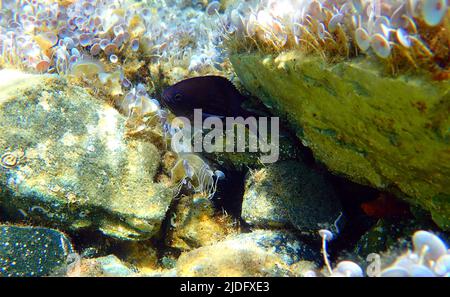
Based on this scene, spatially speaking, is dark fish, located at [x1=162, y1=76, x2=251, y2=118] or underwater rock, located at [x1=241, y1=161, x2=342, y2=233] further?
dark fish, located at [x1=162, y1=76, x2=251, y2=118]

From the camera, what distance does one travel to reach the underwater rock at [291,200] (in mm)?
3086

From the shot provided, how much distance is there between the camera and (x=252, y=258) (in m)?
2.53

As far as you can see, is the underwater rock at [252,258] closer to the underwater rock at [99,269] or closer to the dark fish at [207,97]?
the underwater rock at [99,269]

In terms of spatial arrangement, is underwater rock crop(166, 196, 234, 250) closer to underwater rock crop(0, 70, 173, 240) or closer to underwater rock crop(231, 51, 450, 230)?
underwater rock crop(0, 70, 173, 240)

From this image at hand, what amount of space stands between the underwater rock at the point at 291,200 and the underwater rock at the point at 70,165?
3.34 ft

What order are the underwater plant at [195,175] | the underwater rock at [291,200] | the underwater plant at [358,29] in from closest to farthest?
the underwater plant at [358,29]
the underwater rock at [291,200]
the underwater plant at [195,175]

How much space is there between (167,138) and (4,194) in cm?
177

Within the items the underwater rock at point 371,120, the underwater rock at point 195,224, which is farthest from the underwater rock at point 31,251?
the underwater rock at point 371,120

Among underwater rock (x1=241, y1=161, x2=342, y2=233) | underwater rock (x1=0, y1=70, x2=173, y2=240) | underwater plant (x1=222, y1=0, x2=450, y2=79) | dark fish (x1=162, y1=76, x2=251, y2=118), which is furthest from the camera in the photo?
dark fish (x1=162, y1=76, x2=251, y2=118)

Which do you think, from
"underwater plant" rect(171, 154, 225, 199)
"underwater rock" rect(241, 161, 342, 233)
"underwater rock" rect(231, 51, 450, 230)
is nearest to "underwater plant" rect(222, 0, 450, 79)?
"underwater rock" rect(231, 51, 450, 230)

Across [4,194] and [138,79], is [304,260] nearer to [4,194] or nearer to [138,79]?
[4,194]

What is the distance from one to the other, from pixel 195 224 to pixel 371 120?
2419 millimetres

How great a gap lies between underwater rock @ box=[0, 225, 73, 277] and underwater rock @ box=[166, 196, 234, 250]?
1.20 m

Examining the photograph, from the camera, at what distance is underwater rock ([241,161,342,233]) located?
3.09 m
